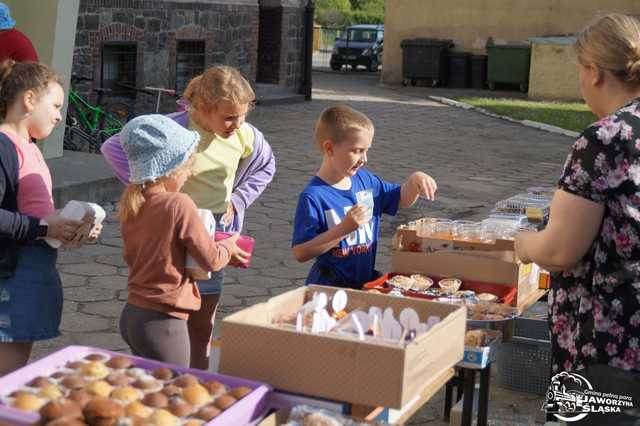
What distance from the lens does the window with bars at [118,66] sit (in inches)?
618

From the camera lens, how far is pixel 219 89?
413 cm

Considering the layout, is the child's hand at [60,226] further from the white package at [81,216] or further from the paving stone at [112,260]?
the paving stone at [112,260]

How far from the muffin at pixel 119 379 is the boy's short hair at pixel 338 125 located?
1679 mm

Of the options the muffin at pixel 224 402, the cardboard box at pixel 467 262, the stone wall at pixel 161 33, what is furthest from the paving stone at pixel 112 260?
the stone wall at pixel 161 33

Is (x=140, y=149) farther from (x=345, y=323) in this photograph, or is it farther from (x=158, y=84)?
(x=158, y=84)

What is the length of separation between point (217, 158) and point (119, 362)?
153 cm

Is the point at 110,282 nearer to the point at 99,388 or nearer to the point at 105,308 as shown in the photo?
the point at 105,308

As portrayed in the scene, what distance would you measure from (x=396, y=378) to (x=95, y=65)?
13156 mm

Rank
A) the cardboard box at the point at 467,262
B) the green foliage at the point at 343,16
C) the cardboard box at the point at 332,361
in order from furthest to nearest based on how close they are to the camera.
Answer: the green foliage at the point at 343,16 → the cardboard box at the point at 467,262 → the cardboard box at the point at 332,361

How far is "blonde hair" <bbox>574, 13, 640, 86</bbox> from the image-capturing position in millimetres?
3031

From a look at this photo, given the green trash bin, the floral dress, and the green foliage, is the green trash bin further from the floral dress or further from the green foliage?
the floral dress

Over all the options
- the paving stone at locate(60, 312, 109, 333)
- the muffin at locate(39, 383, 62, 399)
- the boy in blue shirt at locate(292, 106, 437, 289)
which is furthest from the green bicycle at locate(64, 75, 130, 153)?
the muffin at locate(39, 383, 62, 399)

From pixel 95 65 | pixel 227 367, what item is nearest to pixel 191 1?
pixel 95 65
